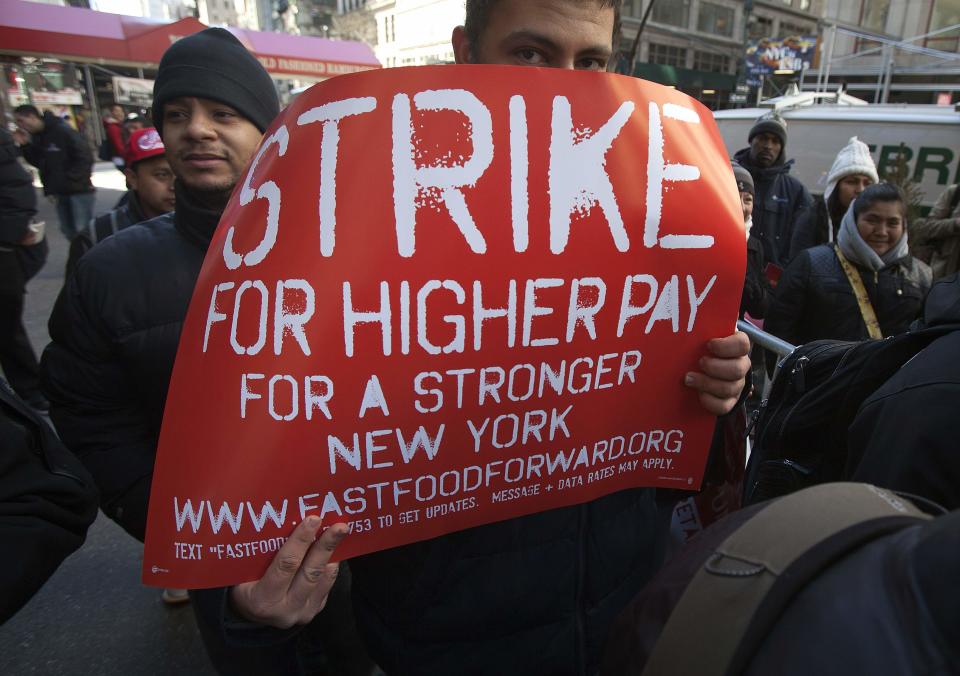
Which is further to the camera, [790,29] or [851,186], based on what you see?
[790,29]

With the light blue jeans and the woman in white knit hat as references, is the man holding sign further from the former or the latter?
the light blue jeans

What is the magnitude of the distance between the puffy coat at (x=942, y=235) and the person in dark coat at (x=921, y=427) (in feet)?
13.9

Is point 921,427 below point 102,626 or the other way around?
the other way around

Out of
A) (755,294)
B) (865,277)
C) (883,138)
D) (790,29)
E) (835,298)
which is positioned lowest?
(755,294)

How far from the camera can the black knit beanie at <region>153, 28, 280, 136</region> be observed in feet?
4.67

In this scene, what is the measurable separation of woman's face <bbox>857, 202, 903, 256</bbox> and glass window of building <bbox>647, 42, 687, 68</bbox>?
3555cm

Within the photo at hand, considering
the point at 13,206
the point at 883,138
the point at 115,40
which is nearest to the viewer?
the point at 13,206

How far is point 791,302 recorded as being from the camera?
3.03m

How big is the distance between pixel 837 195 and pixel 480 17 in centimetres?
417

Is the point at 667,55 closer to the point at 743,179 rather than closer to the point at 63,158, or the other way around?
the point at 63,158

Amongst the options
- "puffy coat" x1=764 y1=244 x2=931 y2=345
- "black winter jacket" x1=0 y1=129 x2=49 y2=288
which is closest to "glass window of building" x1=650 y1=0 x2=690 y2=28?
"puffy coat" x1=764 y1=244 x2=931 y2=345

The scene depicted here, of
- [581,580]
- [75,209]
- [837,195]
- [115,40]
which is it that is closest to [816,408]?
[581,580]

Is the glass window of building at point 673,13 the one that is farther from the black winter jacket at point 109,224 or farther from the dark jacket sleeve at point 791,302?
the black winter jacket at point 109,224

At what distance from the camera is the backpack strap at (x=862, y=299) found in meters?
2.80
